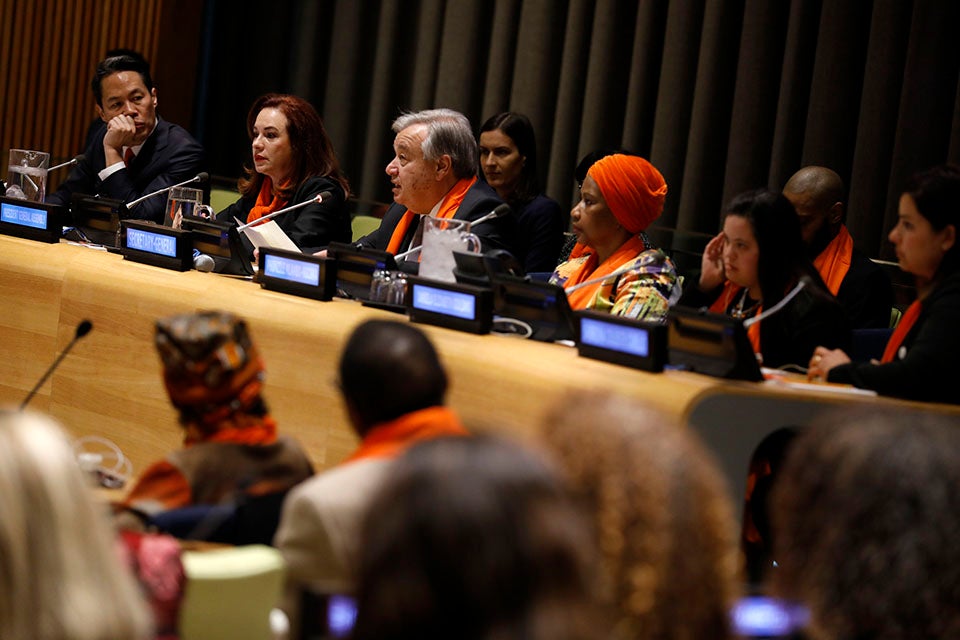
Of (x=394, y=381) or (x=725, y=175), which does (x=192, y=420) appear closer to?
(x=394, y=381)

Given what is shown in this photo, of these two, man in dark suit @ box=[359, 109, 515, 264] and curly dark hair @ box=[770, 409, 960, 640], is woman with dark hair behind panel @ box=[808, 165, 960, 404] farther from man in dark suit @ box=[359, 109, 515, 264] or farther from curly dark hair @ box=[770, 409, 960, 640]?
man in dark suit @ box=[359, 109, 515, 264]

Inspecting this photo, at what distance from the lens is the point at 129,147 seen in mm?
4820

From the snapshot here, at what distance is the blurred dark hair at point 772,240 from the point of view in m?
3.08

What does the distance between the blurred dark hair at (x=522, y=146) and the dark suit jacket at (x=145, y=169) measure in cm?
114

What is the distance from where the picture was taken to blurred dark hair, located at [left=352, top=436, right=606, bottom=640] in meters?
0.94

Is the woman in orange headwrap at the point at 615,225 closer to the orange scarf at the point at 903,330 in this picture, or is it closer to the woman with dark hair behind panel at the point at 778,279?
the woman with dark hair behind panel at the point at 778,279

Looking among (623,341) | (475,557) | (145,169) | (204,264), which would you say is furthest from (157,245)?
(475,557)

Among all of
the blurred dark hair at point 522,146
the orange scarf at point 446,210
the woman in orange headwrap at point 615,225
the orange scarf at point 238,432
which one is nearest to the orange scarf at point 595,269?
the woman in orange headwrap at point 615,225

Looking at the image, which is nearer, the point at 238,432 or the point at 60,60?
the point at 238,432

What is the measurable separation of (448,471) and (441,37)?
5.70m

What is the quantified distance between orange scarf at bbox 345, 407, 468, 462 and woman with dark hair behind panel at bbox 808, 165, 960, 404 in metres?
1.18

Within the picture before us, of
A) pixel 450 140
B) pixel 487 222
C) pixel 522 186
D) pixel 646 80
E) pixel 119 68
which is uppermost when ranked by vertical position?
pixel 646 80

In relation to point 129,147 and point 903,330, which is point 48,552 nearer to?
point 903,330

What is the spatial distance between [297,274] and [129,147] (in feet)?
6.18
